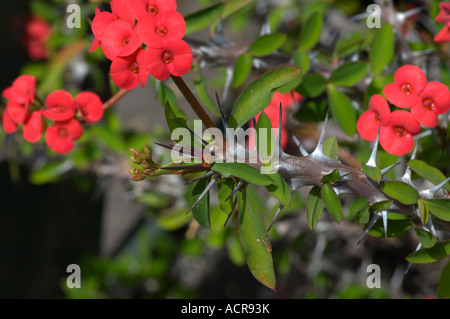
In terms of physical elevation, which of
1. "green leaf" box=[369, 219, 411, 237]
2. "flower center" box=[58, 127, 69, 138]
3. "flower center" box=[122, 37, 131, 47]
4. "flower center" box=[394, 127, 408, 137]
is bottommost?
"green leaf" box=[369, 219, 411, 237]

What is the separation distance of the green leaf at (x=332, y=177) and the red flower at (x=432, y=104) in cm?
19

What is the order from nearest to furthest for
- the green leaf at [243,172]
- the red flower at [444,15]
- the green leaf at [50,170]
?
the green leaf at [243,172] < the red flower at [444,15] < the green leaf at [50,170]

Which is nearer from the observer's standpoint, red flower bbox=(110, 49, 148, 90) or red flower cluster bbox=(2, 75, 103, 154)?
red flower bbox=(110, 49, 148, 90)

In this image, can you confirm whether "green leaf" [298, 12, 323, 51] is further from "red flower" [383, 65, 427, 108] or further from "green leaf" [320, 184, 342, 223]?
"green leaf" [320, 184, 342, 223]

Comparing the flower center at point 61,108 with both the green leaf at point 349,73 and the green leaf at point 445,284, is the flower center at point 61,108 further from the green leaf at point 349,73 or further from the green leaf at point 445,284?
the green leaf at point 445,284

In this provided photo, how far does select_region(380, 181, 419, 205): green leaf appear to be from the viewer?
74cm

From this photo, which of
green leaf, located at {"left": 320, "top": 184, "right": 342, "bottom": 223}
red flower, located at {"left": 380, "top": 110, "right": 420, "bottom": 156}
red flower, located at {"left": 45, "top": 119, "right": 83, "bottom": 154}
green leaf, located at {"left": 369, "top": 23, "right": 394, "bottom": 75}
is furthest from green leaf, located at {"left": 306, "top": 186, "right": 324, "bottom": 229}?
red flower, located at {"left": 45, "top": 119, "right": 83, "bottom": 154}

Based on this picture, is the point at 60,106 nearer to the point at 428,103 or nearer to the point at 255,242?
the point at 255,242

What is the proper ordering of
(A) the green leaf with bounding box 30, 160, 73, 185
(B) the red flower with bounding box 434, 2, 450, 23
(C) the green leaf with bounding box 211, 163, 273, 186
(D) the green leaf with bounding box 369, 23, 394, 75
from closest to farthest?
(C) the green leaf with bounding box 211, 163, 273, 186, (B) the red flower with bounding box 434, 2, 450, 23, (D) the green leaf with bounding box 369, 23, 394, 75, (A) the green leaf with bounding box 30, 160, 73, 185

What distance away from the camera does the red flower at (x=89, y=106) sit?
0.92 metres


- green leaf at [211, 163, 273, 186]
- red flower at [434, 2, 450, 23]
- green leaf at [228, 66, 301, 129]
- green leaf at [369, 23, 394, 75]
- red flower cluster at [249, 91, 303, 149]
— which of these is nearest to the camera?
green leaf at [211, 163, 273, 186]

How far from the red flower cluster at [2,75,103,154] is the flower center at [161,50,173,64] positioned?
0.30 metres

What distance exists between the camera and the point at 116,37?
0.69 meters

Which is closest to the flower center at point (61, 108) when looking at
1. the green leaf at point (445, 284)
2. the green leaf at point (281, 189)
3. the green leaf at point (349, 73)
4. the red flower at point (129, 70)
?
the red flower at point (129, 70)
